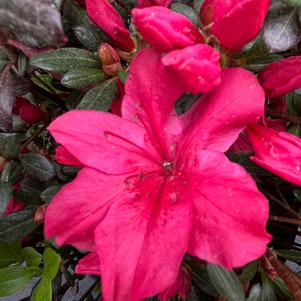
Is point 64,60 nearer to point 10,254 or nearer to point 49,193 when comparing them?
point 49,193

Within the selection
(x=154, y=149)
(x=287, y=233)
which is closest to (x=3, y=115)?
(x=154, y=149)

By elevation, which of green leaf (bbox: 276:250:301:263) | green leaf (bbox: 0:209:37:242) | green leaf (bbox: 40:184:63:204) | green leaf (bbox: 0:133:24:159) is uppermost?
green leaf (bbox: 0:133:24:159)

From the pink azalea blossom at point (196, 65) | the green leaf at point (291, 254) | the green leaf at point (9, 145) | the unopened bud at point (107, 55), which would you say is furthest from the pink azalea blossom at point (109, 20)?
the green leaf at point (291, 254)

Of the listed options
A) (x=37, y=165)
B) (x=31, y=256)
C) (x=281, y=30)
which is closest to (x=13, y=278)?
(x=31, y=256)

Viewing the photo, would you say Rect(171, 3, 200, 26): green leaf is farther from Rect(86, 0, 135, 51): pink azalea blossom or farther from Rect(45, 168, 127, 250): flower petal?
Rect(45, 168, 127, 250): flower petal

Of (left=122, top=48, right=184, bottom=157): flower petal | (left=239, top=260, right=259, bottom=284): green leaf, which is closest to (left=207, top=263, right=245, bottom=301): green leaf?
(left=239, top=260, right=259, bottom=284): green leaf

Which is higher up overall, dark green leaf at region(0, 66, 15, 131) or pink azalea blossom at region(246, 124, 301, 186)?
pink azalea blossom at region(246, 124, 301, 186)

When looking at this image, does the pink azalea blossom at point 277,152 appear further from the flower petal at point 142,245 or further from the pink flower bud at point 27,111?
the pink flower bud at point 27,111
